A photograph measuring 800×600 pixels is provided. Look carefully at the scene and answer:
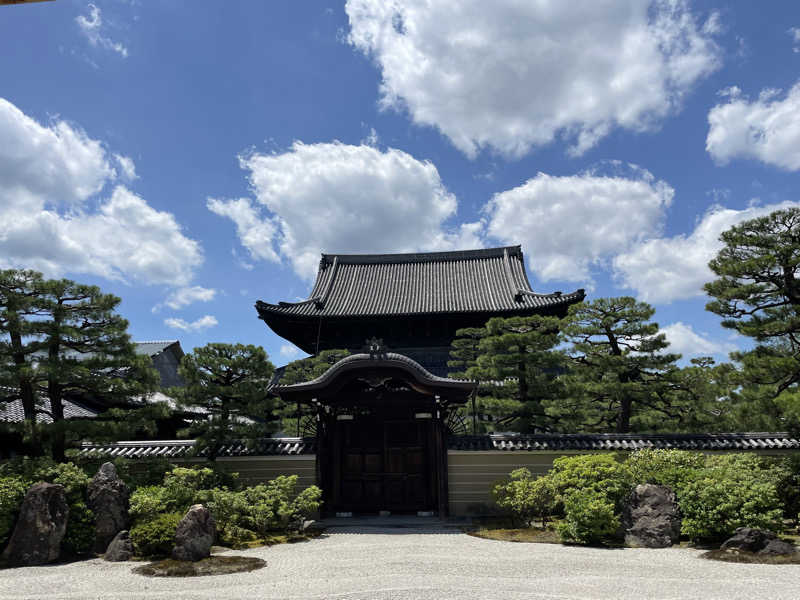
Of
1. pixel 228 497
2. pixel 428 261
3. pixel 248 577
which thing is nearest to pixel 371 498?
pixel 228 497

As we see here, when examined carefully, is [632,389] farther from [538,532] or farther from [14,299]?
[14,299]

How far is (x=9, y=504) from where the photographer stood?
8297mm

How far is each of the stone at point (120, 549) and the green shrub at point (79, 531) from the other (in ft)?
1.59

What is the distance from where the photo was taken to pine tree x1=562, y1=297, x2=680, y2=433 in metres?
13.6

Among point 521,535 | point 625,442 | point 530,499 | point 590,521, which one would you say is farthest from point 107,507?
point 625,442

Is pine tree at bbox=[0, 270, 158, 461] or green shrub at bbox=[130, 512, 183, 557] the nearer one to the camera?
green shrub at bbox=[130, 512, 183, 557]

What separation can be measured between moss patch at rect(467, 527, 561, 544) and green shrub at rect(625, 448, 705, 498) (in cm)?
197

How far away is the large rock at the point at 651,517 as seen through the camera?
337 inches

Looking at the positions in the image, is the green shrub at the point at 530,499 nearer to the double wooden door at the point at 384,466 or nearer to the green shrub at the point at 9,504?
the double wooden door at the point at 384,466

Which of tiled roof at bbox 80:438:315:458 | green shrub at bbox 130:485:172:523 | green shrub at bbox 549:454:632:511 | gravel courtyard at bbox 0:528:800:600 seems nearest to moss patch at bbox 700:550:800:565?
gravel courtyard at bbox 0:528:800:600

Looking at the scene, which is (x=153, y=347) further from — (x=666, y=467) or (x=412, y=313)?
(x=666, y=467)

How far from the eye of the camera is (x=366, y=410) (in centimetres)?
1341

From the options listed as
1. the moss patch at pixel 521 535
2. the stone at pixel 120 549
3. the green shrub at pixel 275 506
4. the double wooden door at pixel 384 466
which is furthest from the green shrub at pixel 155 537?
the moss patch at pixel 521 535

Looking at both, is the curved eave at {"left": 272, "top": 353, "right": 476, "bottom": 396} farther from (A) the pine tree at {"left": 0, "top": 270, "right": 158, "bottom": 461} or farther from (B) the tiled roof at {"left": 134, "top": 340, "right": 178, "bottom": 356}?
(B) the tiled roof at {"left": 134, "top": 340, "right": 178, "bottom": 356}
